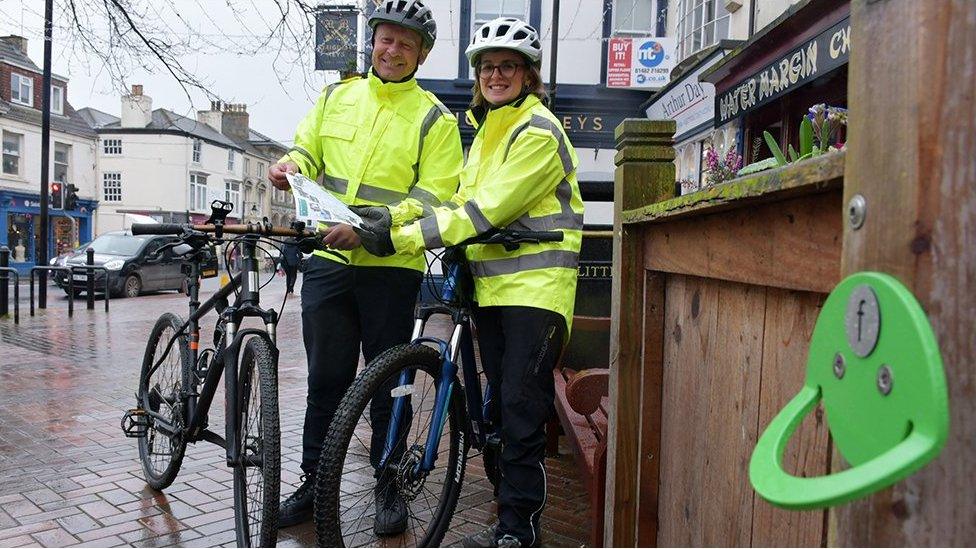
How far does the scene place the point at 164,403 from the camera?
3527mm

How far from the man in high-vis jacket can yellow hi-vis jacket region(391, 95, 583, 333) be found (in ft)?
1.19

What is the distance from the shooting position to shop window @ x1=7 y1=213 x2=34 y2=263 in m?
29.6

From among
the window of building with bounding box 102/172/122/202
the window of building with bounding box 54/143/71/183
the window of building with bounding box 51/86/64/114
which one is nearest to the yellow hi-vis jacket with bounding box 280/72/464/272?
the window of building with bounding box 54/143/71/183

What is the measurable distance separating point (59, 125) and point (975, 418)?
3848 cm

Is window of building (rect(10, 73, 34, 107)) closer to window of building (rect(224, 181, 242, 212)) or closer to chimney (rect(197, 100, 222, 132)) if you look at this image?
window of building (rect(224, 181, 242, 212))

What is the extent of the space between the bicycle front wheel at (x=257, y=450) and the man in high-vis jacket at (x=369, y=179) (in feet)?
1.18

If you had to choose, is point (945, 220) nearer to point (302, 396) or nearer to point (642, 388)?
point (642, 388)

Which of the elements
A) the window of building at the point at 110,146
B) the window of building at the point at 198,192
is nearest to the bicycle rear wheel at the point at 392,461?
the window of building at the point at 198,192

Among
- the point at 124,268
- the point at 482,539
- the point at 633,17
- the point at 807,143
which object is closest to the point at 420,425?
the point at 482,539

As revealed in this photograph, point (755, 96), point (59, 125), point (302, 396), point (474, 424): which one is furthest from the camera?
point (59, 125)

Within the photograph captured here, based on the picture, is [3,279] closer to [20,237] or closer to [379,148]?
[379,148]

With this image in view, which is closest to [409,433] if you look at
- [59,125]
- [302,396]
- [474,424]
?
[474,424]

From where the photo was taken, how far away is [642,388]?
6.51 ft

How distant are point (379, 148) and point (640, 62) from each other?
401 inches
